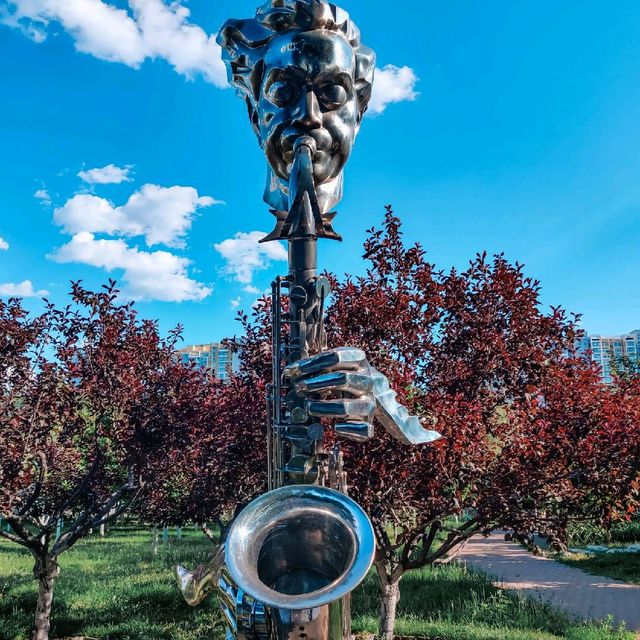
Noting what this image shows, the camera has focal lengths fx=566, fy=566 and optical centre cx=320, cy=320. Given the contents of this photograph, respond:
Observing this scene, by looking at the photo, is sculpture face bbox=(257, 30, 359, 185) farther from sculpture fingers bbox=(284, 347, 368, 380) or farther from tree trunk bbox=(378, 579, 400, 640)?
tree trunk bbox=(378, 579, 400, 640)

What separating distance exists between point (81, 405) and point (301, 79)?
17.5ft

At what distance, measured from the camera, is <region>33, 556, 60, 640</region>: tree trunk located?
22.4 ft

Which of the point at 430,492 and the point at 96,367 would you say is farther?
the point at 96,367

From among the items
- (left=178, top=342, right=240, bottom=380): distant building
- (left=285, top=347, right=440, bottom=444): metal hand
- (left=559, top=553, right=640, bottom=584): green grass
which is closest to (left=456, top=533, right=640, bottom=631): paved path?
(left=559, top=553, right=640, bottom=584): green grass

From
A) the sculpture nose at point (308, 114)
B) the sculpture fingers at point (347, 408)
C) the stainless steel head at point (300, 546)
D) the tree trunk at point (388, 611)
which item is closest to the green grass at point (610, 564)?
the tree trunk at point (388, 611)

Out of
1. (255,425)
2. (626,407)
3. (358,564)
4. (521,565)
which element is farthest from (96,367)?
(521,565)

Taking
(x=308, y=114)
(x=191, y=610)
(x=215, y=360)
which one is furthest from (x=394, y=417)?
(x=215, y=360)

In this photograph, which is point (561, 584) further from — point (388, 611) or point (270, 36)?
point (270, 36)

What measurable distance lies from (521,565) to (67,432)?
1232 centimetres

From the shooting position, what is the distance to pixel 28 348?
6.83 meters

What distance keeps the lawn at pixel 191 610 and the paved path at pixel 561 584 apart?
3.34 feet

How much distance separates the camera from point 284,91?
3.04 meters

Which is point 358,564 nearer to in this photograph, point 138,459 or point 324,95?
point 324,95

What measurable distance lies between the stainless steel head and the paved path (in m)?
8.29
